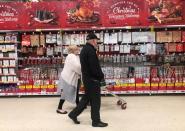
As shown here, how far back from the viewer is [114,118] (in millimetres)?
7168

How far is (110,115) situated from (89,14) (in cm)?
332

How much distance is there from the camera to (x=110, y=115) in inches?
294

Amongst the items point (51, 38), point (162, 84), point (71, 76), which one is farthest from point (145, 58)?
point (71, 76)

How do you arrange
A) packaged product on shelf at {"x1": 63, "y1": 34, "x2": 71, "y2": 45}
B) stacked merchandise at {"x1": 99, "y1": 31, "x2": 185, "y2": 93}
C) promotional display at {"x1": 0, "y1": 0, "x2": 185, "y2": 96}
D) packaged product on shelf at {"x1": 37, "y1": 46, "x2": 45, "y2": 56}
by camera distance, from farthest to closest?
1. packaged product on shelf at {"x1": 37, "y1": 46, "x2": 45, "y2": 56}
2. packaged product on shelf at {"x1": 63, "y1": 34, "x2": 71, "y2": 45}
3. stacked merchandise at {"x1": 99, "y1": 31, "x2": 185, "y2": 93}
4. promotional display at {"x1": 0, "y1": 0, "x2": 185, "y2": 96}

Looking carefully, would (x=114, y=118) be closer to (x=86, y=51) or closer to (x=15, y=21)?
(x=86, y=51)

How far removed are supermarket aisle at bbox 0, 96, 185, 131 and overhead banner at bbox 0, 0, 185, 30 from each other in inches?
81.5

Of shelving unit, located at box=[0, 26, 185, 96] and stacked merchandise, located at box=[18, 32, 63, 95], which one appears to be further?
stacked merchandise, located at box=[18, 32, 63, 95]

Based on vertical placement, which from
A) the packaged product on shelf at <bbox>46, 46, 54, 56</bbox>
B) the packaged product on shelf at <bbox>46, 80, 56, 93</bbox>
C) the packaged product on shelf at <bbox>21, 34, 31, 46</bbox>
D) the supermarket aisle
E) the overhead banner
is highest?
the overhead banner

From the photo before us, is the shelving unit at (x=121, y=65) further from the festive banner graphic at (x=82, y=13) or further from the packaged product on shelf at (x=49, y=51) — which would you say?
the festive banner graphic at (x=82, y=13)

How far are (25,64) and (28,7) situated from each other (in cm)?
168

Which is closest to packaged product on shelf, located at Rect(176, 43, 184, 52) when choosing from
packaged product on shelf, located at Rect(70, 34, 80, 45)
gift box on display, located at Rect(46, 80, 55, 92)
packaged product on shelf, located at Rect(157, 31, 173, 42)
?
packaged product on shelf, located at Rect(157, 31, 173, 42)

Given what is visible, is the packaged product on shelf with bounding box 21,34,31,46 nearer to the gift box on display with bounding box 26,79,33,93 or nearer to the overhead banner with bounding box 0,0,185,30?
the overhead banner with bounding box 0,0,185,30

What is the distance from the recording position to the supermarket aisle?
21.3ft

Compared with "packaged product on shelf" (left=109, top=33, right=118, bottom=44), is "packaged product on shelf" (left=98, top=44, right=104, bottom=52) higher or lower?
lower
